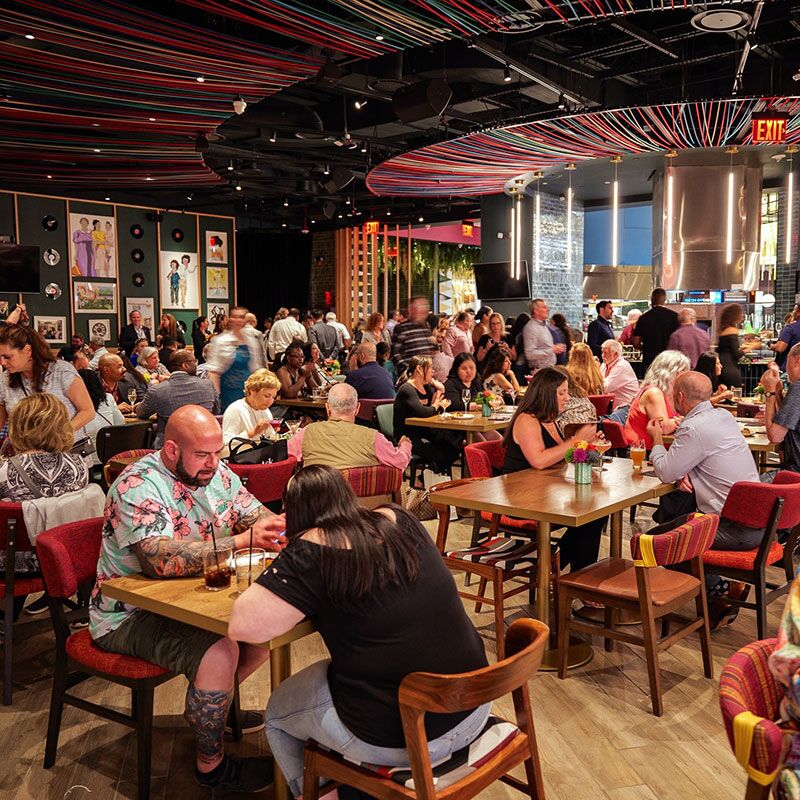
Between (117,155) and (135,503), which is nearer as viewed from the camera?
(135,503)

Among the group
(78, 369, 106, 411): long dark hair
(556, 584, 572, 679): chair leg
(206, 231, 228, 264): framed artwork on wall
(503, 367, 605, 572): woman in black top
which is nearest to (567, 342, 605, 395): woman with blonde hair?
(503, 367, 605, 572): woman in black top

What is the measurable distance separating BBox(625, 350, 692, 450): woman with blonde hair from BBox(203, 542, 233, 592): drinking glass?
3466mm

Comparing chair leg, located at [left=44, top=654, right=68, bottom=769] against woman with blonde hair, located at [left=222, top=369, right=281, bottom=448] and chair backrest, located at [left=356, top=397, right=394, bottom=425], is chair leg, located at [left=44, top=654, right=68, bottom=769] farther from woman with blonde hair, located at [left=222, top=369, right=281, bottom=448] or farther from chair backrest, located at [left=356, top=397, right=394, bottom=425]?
chair backrest, located at [left=356, top=397, right=394, bottom=425]

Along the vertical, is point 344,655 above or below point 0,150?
below

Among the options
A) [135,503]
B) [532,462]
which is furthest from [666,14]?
[135,503]

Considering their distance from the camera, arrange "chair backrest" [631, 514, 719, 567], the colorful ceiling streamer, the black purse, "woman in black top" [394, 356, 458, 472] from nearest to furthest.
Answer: "chair backrest" [631, 514, 719, 567], the black purse, "woman in black top" [394, 356, 458, 472], the colorful ceiling streamer

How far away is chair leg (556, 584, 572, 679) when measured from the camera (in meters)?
Answer: 3.67

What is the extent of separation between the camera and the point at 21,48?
20.5 feet

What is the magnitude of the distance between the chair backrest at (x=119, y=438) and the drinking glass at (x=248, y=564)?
3.43 meters

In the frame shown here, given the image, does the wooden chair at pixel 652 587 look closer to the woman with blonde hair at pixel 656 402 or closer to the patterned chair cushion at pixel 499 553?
the patterned chair cushion at pixel 499 553

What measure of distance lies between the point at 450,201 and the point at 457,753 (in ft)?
54.6

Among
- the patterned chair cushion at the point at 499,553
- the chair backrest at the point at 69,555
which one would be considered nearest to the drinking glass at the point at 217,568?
the chair backrest at the point at 69,555

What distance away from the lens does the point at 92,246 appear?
14.9 metres

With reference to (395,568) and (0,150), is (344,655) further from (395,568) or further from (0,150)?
(0,150)
